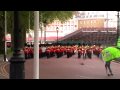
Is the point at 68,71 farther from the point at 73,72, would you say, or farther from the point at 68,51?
the point at 68,51

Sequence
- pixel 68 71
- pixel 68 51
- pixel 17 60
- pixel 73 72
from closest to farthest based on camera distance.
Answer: pixel 17 60
pixel 73 72
pixel 68 71
pixel 68 51

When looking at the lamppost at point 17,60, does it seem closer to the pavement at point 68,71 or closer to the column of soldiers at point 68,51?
the pavement at point 68,71

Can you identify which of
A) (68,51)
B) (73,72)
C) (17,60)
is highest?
(17,60)

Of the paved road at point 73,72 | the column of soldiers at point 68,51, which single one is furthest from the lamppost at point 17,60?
the column of soldiers at point 68,51

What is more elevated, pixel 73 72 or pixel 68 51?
pixel 68 51

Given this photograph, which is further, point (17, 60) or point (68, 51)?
point (68, 51)

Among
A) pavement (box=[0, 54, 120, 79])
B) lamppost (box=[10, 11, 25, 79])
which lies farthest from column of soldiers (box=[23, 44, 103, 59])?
lamppost (box=[10, 11, 25, 79])

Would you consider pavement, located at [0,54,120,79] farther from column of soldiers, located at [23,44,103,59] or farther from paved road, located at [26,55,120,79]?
column of soldiers, located at [23,44,103,59]

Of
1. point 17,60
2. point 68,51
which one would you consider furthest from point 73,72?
point 68,51
